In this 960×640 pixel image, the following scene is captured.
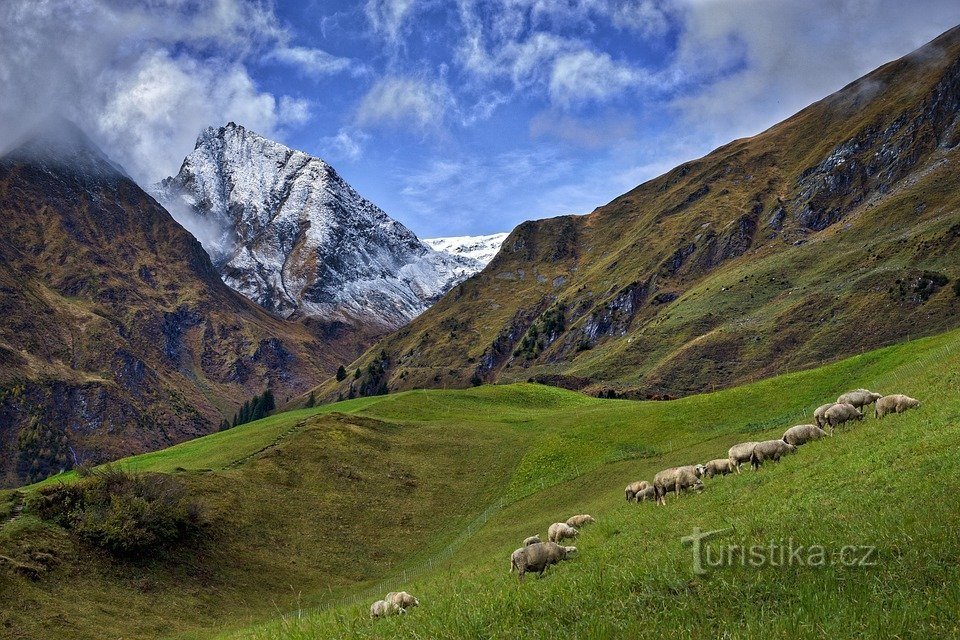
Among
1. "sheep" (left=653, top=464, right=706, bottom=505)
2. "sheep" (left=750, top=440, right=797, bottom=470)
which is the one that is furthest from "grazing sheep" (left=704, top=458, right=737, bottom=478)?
"sheep" (left=750, top=440, right=797, bottom=470)

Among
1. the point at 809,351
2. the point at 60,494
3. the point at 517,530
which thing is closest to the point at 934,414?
the point at 517,530

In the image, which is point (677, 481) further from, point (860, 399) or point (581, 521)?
point (860, 399)

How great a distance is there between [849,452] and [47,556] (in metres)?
36.8

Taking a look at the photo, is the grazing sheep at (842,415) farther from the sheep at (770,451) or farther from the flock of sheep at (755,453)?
the sheep at (770,451)

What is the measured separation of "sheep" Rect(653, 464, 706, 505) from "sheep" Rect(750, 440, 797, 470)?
7.40 ft

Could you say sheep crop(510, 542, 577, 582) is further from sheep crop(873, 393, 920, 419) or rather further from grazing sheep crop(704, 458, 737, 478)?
sheep crop(873, 393, 920, 419)

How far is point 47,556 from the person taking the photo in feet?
103

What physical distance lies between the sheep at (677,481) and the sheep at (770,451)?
226 cm

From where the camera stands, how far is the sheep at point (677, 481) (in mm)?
24891

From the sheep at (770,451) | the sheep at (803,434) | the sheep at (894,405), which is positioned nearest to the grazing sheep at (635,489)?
the sheep at (770,451)

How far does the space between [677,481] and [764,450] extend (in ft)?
12.5

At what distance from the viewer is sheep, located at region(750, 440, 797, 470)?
25.0 m

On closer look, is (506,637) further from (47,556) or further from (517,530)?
(47,556)

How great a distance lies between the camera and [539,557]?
18.3 metres
